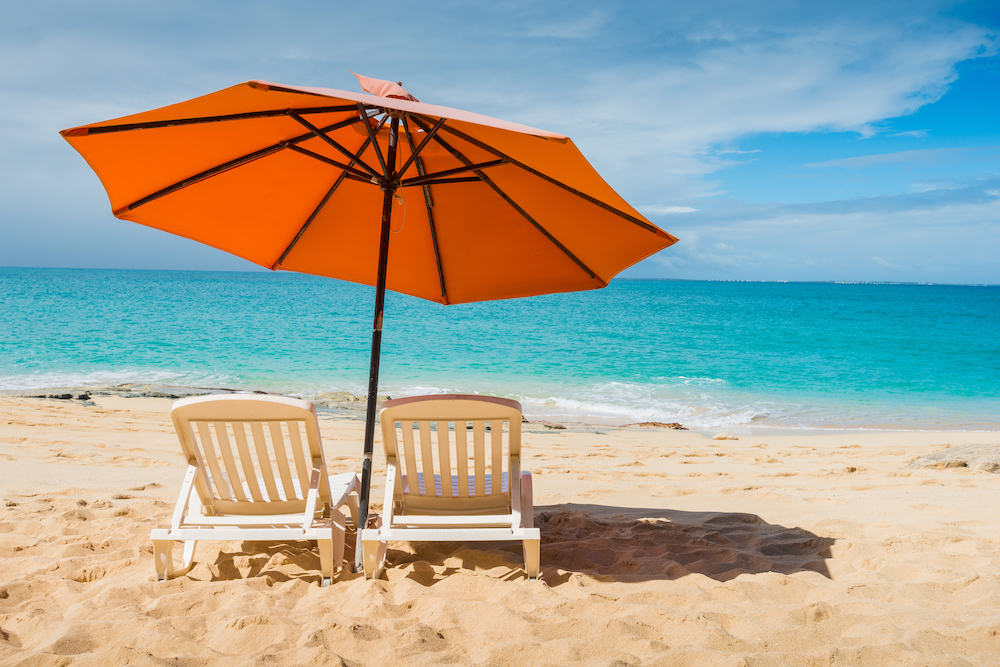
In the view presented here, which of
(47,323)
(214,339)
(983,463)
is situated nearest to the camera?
(983,463)

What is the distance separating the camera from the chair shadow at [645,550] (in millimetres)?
3141

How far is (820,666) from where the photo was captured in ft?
7.23

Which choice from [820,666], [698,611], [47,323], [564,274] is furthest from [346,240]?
[47,323]

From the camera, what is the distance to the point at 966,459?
5.85m

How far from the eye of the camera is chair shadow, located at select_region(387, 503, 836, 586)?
314 centimetres

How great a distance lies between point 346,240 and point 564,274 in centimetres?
148

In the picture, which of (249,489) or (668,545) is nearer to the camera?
(249,489)

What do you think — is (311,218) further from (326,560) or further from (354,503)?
(326,560)

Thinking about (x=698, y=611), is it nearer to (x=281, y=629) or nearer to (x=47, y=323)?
(x=281, y=629)

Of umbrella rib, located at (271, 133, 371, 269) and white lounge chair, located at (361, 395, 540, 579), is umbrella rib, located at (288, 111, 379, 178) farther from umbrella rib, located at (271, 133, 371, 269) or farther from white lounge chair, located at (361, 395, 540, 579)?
white lounge chair, located at (361, 395, 540, 579)

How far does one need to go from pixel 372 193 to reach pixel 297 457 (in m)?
1.74

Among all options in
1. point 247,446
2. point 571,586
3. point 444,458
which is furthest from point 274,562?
point 571,586

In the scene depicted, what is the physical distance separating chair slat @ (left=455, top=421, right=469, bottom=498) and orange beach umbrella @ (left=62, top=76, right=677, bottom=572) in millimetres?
508

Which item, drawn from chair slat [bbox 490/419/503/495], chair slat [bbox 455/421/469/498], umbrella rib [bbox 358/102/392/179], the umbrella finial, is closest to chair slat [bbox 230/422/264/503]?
chair slat [bbox 455/421/469/498]
